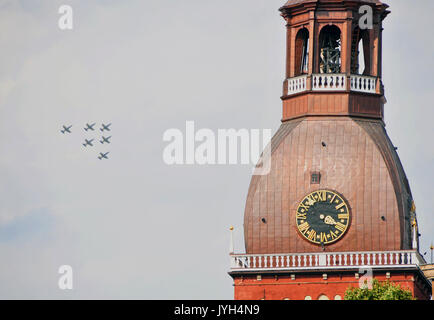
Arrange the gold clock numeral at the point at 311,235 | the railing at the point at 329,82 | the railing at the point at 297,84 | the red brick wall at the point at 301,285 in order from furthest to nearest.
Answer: the railing at the point at 297,84, the railing at the point at 329,82, the gold clock numeral at the point at 311,235, the red brick wall at the point at 301,285

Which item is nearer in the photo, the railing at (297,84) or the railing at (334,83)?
the railing at (334,83)

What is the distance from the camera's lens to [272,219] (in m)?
134

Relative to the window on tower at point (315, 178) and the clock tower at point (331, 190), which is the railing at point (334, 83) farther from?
the window on tower at point (315, 178)

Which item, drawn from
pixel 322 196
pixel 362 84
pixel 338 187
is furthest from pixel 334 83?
pixel 322 196

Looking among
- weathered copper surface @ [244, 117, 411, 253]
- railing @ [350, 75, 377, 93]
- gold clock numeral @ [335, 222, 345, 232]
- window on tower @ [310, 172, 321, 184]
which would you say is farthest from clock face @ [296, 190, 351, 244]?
railing @ [350, 75, 377, 93]

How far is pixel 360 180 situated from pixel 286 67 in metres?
9.86

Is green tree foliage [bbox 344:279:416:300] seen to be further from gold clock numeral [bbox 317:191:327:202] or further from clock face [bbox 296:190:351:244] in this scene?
gold clock numeral [bbox 317:191:327:202]

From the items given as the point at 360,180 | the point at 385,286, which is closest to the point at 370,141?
the point at 360,180

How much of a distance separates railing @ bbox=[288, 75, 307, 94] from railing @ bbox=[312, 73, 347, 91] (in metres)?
0.63

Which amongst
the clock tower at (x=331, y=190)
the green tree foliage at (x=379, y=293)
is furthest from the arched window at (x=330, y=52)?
the green tree foliage at (x=379, y=293)

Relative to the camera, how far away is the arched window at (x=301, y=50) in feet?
456

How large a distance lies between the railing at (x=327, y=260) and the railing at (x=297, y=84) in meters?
10.7
